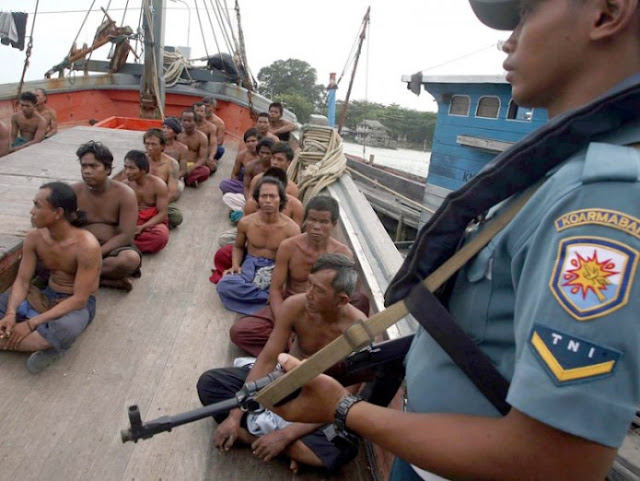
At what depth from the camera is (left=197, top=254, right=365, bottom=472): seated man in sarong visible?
6.77ft

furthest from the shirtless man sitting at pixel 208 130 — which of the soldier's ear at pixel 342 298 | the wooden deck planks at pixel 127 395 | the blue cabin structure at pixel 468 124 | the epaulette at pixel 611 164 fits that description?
the epaulette at pixel 611 164

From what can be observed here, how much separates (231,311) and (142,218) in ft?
5.03

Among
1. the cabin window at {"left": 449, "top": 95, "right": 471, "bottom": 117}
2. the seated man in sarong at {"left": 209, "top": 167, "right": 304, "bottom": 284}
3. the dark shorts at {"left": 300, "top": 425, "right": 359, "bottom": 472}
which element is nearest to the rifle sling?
the dark shorts at {"left": 300, "top": 425, "right": 359, "bottom": 472}

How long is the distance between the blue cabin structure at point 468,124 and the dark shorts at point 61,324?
8894 mm

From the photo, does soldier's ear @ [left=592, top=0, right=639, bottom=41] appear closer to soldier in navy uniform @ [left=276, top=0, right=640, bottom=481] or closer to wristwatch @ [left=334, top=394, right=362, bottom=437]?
soldier in navy uniform @ [left=276, top=0, right=640, bottom=481]

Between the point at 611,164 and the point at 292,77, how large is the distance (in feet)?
149

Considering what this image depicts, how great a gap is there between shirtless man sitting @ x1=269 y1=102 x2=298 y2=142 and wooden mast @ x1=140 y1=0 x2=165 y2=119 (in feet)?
5.72

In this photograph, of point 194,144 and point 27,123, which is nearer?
point 27,123

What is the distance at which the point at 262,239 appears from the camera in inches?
147

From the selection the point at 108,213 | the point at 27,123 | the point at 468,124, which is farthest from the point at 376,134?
the point at 108,213

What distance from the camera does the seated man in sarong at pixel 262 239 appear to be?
354 cm

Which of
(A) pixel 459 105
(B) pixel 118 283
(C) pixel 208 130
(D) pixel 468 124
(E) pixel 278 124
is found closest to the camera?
(B) pixel 118 283

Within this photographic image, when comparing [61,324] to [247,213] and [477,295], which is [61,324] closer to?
[247,213]

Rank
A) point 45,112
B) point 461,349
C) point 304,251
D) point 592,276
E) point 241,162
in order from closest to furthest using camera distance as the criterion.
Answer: point 592,276, point 461,349, point 304,251, point 241,162, point 45,112
